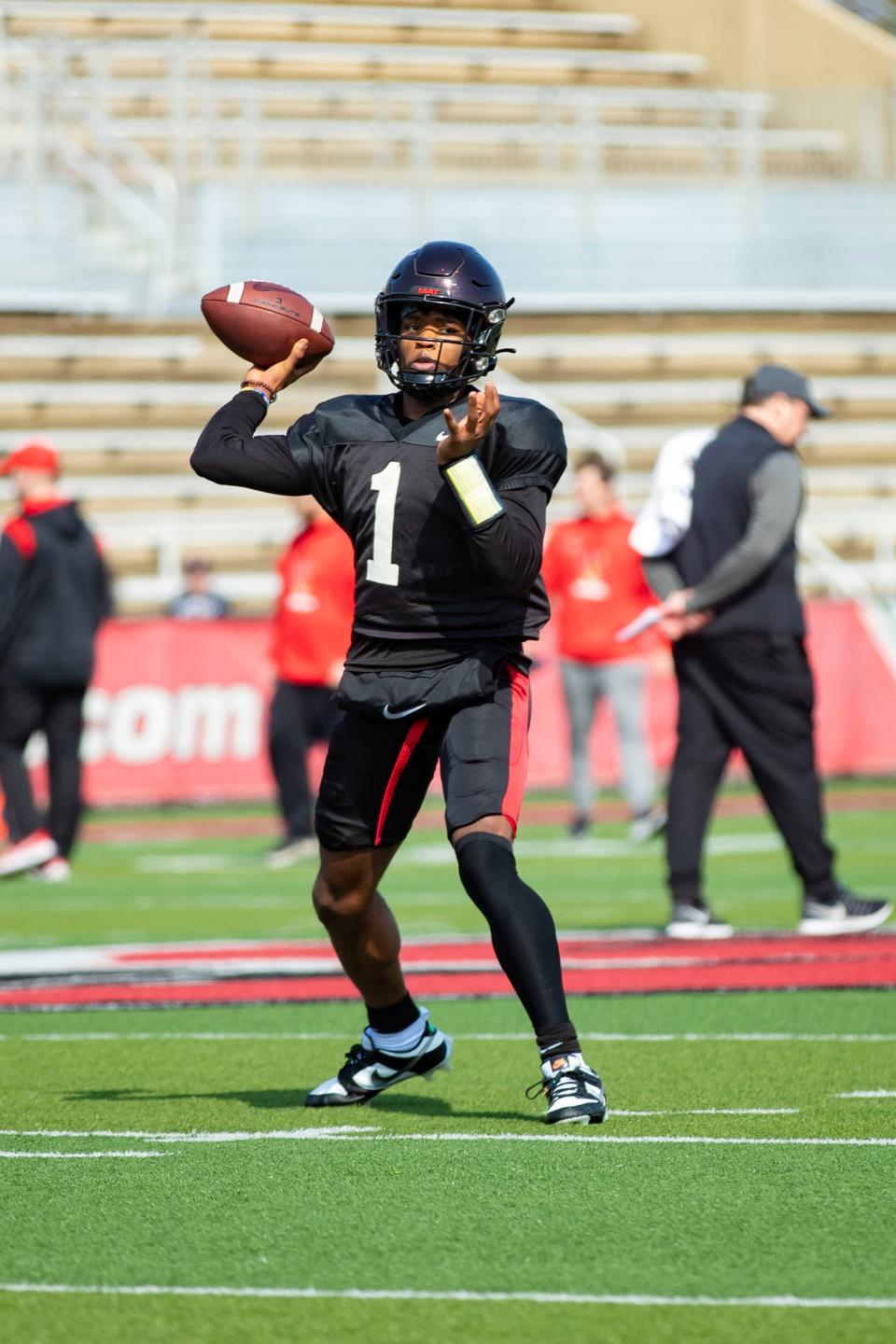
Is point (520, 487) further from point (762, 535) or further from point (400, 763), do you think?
point (762, 535)

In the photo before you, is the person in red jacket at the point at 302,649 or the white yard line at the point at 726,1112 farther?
the person in red jacket at the point at 302,649

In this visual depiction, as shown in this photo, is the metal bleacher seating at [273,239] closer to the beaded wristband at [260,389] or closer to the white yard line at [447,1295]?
the beaded wristband at [260,389]

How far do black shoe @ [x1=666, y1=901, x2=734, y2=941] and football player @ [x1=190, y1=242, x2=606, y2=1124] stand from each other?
3.26 metres

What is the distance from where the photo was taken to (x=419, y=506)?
470cm

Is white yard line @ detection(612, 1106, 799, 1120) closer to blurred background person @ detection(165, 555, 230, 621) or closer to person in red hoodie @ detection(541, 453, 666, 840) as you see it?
person in red hoodie @ detection(541, 453, 666, 840)

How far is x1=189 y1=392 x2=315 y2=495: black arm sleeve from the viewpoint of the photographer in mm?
4730

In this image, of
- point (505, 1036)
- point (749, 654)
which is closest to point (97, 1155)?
point (505, 1036)

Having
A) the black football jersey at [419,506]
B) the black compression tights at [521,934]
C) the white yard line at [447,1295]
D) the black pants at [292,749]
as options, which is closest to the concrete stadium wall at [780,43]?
the black pants at [292,749]

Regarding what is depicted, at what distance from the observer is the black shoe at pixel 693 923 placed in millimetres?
7996

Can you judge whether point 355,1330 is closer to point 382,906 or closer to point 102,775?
point 382,906

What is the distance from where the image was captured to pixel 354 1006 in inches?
266

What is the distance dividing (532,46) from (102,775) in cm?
1217

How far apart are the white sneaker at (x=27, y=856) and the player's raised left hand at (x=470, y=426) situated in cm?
654

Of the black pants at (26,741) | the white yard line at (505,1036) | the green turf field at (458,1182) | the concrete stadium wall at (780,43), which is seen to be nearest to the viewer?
the green turf field at (458,1182)
